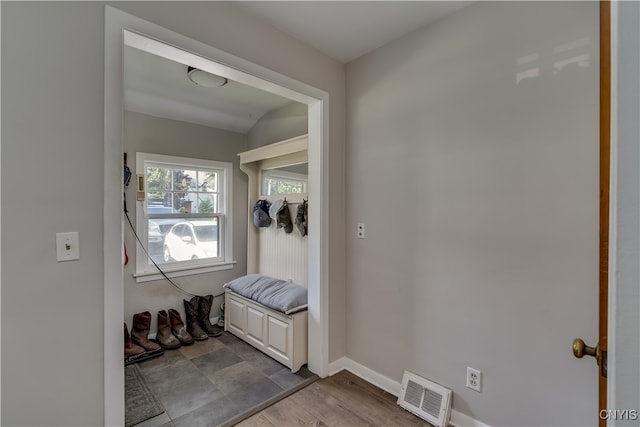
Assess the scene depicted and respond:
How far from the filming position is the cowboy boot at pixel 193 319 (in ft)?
9.75

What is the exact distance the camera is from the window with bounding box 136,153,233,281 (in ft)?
9.82

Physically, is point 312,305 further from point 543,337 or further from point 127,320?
point 127,320

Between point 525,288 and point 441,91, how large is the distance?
1.21 m

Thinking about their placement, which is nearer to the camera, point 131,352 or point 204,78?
point 204,78

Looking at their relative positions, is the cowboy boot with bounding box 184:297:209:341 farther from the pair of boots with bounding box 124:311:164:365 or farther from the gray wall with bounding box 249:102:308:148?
the gray wall with bounding box 249:102:308:148

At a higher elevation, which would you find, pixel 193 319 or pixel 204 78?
pixel 204 78

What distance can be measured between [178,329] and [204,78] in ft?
7.76

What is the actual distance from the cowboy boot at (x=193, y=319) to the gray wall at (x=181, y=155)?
130 millimetres

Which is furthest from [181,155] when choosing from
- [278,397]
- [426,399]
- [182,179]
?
[426,399]

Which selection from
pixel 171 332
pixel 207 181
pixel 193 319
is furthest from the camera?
pixel 207 181

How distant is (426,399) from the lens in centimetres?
182

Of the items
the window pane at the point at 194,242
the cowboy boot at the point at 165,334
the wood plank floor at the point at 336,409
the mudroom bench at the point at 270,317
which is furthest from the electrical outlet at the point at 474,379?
the window pane at the point at 194,242

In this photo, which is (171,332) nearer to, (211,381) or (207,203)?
(211,381)

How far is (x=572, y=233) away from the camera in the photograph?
1.37 m
